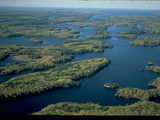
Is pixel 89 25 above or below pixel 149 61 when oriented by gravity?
above

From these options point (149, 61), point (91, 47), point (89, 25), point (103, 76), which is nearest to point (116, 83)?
point (103, 76)

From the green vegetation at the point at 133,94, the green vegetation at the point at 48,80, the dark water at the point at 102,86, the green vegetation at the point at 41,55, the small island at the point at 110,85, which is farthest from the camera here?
the green vegetation at the point at 41,55

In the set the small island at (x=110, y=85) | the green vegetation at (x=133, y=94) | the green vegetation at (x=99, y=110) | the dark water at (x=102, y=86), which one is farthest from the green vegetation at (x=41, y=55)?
the green vegetation at (x=133, y=94)

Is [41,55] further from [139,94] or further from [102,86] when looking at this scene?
[139,94]

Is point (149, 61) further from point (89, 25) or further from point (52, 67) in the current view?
point (89, 25)

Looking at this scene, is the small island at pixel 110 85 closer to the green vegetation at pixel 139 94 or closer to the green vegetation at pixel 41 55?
the green vegetation at pixel 139 94

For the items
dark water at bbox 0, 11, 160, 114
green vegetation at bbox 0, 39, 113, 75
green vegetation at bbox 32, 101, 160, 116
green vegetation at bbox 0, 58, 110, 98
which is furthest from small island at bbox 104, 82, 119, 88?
green vegetation at bbox 0, 39, 113, 75

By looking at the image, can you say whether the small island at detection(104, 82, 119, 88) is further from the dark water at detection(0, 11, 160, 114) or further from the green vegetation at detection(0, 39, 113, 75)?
the green vegetation at detection(0, 39, 113, 75)
